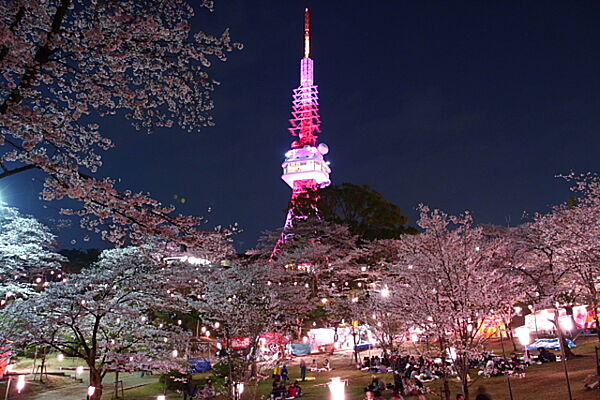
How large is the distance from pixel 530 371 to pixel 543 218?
757 centimetres

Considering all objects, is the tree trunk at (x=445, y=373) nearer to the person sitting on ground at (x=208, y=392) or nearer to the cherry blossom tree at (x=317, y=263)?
the person sitting on ground at (x=208, y=392)

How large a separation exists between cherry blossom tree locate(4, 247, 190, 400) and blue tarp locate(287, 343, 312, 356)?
13.6 meters

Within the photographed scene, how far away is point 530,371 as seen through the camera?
602 inches

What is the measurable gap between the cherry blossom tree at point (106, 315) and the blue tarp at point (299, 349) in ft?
44.7

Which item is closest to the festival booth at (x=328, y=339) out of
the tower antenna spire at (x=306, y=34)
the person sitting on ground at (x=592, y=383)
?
the person sitting on ground at (x=592, y=383)

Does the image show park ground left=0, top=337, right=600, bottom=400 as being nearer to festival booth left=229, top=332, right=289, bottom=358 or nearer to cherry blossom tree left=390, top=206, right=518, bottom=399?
Result: festival booth left=229, top=332, right=289, bottom=358

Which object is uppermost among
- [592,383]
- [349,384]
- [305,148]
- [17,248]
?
[305,148]

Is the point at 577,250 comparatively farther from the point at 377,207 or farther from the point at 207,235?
the point at 377,207

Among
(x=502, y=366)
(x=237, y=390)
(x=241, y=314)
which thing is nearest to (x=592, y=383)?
(x=502, y=366)

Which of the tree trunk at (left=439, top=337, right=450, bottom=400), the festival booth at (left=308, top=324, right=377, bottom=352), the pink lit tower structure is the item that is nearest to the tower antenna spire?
the pink lit tower structure

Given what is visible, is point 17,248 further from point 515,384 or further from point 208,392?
point 515,384

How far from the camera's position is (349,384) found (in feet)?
55.8

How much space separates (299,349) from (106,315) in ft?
56.3

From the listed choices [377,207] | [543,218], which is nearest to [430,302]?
[543,218]
